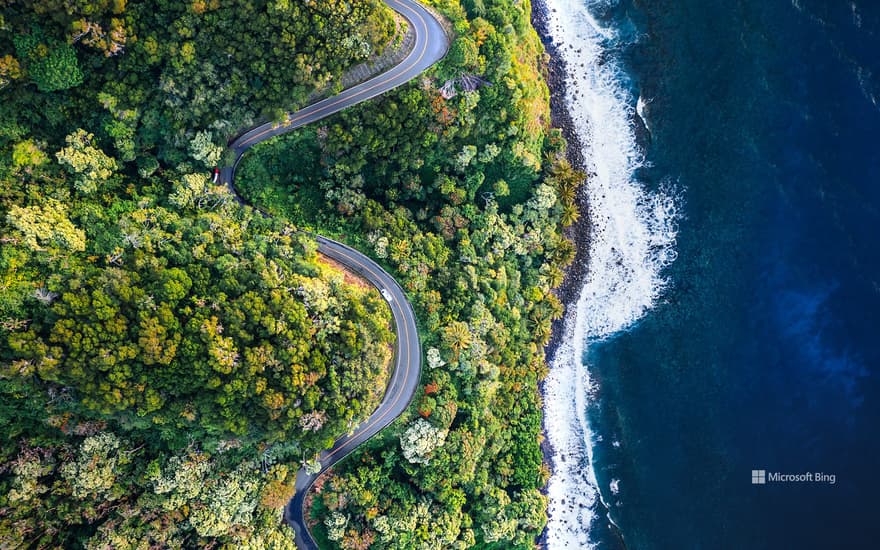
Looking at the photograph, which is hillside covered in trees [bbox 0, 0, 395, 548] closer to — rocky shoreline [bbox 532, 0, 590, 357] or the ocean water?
rocky shoreline [bbox 532, 0, 590, 357]

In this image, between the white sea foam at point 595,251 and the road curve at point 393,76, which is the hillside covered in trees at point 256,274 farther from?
the white sea foam at point 595,251

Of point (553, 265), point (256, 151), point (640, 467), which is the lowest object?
point (640, 467)

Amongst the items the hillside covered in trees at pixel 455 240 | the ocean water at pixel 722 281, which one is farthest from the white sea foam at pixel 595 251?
the hillside covered in trees at pixel 455 240

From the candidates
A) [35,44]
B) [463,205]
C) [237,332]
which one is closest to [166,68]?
[35,44]

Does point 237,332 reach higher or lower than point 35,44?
lower

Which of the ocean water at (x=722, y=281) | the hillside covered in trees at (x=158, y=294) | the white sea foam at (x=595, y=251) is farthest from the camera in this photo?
the white sea foam at (x=595, y=251)

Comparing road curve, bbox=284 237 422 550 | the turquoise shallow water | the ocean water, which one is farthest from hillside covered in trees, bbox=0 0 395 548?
the turquoise shallow water

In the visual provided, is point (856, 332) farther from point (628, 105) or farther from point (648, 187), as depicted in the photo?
point (628, 105)

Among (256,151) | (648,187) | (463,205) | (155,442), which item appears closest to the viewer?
(155,442)
